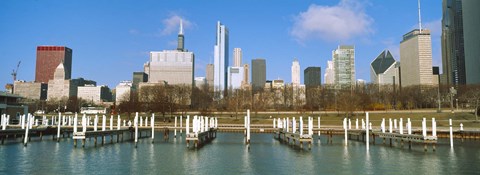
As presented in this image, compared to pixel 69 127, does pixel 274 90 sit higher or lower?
higher

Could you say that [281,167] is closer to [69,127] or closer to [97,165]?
[97,165]

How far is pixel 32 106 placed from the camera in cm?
14800

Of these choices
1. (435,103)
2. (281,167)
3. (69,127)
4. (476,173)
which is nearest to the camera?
(476,173)

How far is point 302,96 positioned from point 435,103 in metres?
40.2

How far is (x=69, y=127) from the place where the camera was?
57938 millimetres

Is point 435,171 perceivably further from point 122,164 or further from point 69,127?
point 69,127

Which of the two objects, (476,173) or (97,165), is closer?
(476,173)

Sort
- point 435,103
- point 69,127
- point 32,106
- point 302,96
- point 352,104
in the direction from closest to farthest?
point 69,127 < point 352,104 < point 435,103 < point 302,96 < point 32,106

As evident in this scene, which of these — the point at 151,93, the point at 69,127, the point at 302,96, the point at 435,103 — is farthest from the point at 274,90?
the point at 69,127

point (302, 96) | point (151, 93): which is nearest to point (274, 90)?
point (302, 96)

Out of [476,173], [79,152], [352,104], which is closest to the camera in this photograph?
[476,173]

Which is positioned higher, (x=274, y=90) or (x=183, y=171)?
(x=274, y=90)

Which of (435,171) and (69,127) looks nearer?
(435,171)

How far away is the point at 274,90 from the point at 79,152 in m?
105
